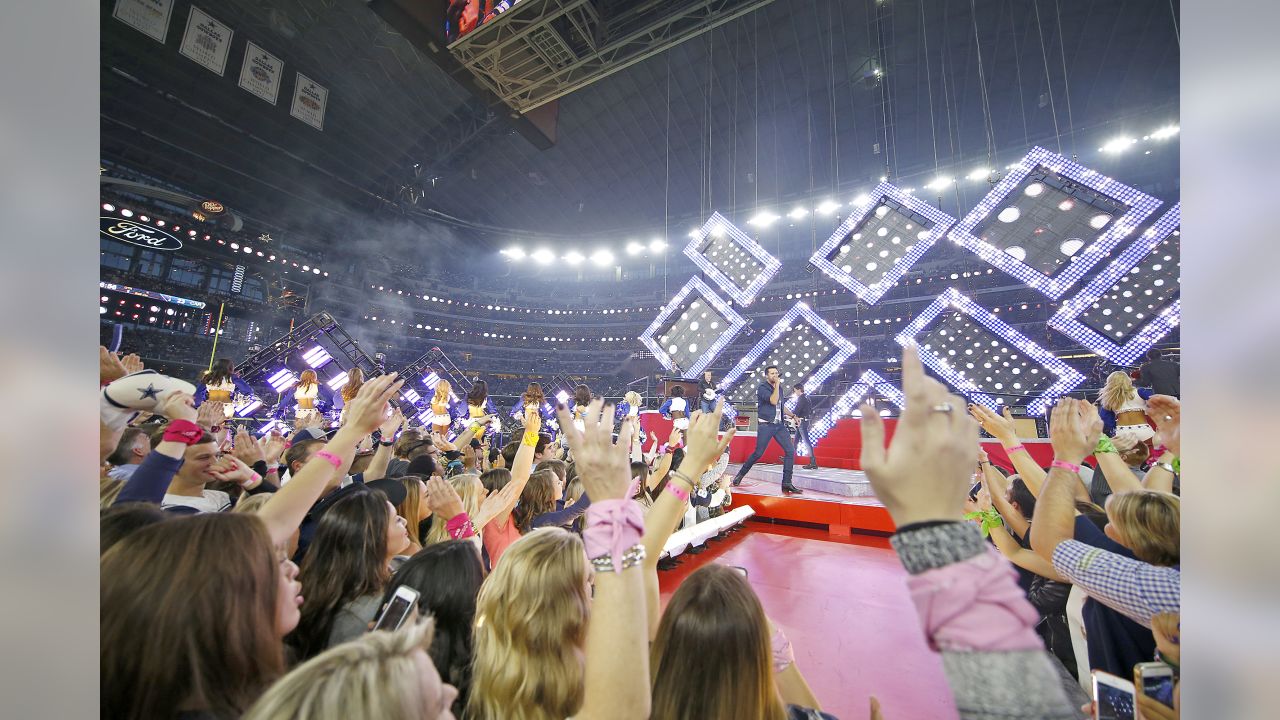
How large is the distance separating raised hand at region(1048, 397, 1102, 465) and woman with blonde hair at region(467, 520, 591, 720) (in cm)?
166

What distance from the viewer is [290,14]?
8328mm

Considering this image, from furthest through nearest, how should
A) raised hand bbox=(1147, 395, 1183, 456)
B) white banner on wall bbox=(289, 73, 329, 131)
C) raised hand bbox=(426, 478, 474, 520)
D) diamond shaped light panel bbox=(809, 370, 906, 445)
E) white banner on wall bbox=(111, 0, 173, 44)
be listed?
white banner on wall bbox=(289, 73, 329, 131), diamond shaped light panel bbox=(809, 370, 906, 445), white banner on wall bbox=(111, 0, 173, 44), raised hand bbox=(426, 478, 474, 520), raised hand bbox=(1147, 395, 1183, 456)

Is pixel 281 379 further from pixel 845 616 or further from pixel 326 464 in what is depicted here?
pixel 845 616

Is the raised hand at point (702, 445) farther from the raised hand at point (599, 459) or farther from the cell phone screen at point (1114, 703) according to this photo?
the cell phone screen at point (1114, 703)

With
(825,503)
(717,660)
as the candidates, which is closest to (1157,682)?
(717,660)

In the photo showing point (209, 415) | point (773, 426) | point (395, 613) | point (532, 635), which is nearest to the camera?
point (532, 635)

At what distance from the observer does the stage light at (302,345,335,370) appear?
9.48 m

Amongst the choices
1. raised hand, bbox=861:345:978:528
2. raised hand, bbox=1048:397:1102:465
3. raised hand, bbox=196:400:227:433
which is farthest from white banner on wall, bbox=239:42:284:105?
raised hand, bbox=1048:397:1102:465

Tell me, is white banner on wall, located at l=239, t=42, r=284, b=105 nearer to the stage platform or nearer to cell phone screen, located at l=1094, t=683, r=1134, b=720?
the stage platform

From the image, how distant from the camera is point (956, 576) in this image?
1.86 feet

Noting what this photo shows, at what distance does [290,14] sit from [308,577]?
11.3 m

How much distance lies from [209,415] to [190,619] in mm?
2477

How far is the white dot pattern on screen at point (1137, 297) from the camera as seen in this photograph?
4.29m
